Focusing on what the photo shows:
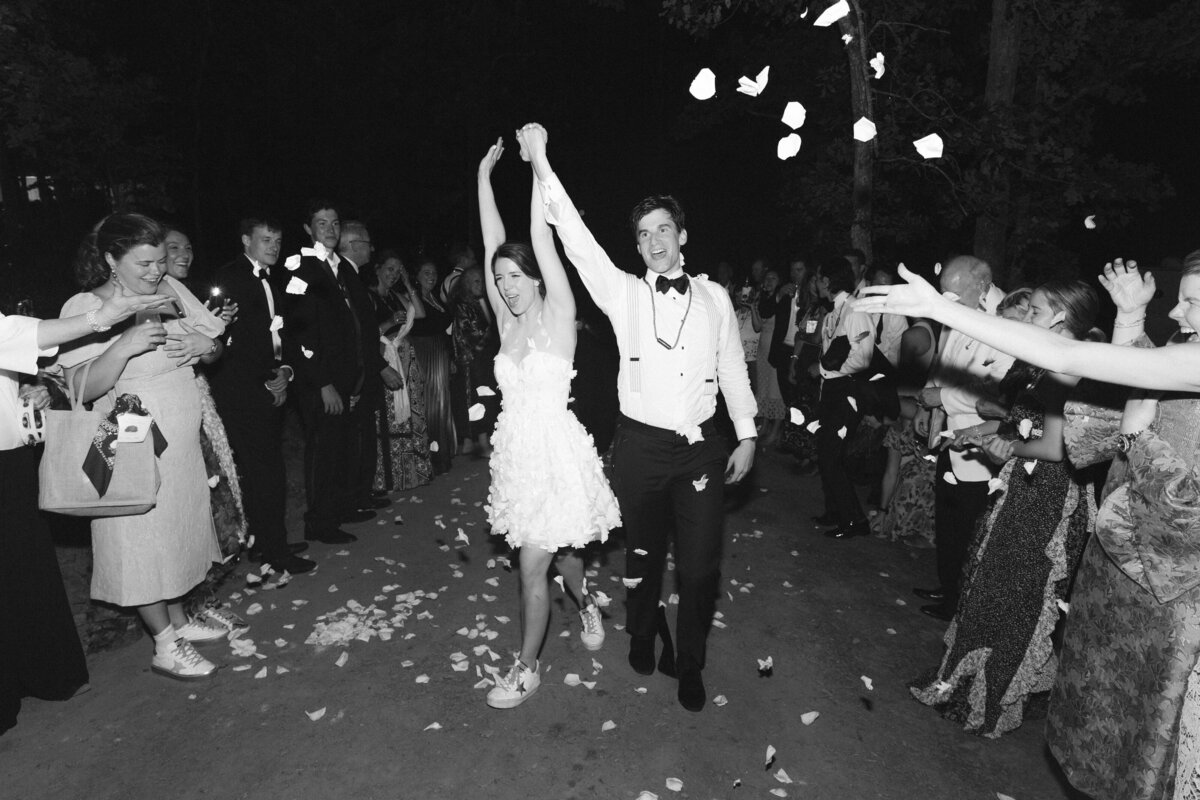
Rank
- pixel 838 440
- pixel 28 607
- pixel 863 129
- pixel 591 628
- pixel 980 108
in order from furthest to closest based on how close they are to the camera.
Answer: pixel 980 108 < pixel 863 129 < pixel 838 440 < pixel 591 628 < pixel 28 607

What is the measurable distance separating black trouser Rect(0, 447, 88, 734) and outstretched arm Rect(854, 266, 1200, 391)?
366cm

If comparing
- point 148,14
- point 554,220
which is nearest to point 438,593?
point 554,220

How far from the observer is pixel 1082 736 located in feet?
8.57

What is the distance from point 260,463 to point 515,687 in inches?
95.9

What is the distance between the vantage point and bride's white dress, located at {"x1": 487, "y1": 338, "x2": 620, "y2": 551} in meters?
3.42

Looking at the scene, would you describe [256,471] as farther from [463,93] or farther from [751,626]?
[463,93]

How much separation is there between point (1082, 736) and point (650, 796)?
1.56 metres

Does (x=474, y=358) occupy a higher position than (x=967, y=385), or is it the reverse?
(x=967, y=385)

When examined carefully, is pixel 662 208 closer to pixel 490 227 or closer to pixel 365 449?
pixel 490 227

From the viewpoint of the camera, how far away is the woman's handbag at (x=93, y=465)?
10.8ft

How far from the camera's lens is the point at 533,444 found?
3.48 m

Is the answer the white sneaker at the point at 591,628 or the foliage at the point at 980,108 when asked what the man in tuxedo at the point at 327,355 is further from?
the foliage at the point at 980,108

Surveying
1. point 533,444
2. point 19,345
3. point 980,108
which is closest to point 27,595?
point 19,345

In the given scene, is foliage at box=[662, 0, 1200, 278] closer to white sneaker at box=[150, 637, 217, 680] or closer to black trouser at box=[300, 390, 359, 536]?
black trouser at box=[300, 390, 359, 536]
